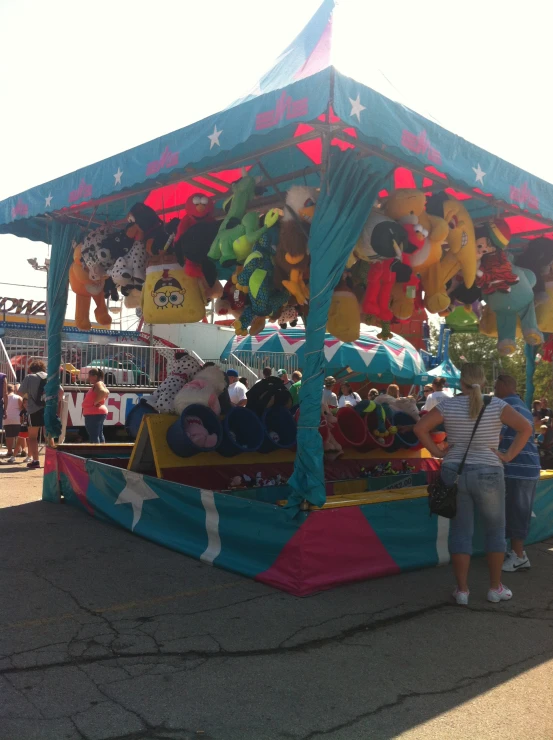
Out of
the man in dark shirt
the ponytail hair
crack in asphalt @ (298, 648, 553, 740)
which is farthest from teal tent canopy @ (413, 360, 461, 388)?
crack in asphalt @ (298, 648, 553, 740)

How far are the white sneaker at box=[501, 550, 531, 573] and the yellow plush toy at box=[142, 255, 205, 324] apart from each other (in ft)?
12.1

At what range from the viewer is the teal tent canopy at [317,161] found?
4828 millimetres

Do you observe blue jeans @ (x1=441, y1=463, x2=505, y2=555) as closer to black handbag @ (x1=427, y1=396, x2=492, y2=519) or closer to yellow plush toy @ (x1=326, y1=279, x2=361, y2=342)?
black handbag @ (x1=427, y1=396, x2=492, y2=519)

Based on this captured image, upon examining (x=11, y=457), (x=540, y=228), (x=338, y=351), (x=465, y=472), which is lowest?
(x=11, y=457)

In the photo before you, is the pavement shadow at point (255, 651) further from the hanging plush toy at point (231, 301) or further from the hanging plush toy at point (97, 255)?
the hanging plush toy at point (97, 255)

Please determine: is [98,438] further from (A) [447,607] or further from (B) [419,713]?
(B) [419,713]

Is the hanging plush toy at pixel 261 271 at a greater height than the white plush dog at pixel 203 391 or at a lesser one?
greater

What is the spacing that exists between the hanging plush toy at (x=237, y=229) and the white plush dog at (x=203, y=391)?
58.9 inches

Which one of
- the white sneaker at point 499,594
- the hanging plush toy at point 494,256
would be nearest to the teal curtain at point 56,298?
the hanging plush toy at point 494,256

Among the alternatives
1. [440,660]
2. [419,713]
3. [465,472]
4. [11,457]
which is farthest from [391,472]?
[11,457]

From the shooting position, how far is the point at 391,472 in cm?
816

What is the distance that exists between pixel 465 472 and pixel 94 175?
4325 millimetres

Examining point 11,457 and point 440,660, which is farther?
point 11,457

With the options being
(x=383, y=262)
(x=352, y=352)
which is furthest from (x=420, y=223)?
(x=352, y=352)
